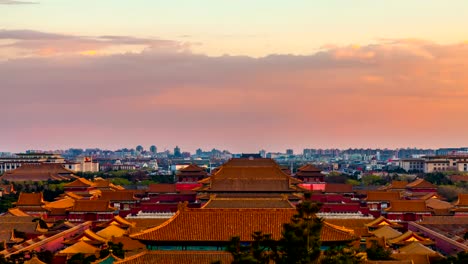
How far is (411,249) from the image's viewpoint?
Result: 4541 cm

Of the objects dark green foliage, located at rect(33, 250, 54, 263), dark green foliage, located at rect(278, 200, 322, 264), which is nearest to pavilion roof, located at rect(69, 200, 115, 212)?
dark green foliage, located at rect(33, 250, 54, 263)

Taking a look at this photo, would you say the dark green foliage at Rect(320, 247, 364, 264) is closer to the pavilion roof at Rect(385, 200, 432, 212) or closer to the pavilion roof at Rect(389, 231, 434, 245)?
the pavilion roof at Rect(389, 231, 434, 245)

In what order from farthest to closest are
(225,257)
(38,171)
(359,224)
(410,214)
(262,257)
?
(38,171) → (410,214) → (359,224) → (225,257) → (262,257)

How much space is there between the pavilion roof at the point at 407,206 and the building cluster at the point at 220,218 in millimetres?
75

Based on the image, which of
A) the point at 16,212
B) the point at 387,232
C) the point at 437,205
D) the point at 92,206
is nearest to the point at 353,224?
the point at 387,232

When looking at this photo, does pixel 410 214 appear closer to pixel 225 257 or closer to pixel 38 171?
pixel 225 257

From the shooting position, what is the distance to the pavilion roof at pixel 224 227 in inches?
1232

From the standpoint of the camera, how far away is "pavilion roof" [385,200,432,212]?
65938mm

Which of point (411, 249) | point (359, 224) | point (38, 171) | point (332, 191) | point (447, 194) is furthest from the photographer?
point (38, 171)

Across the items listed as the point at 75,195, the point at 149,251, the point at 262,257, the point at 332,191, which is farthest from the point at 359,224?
the point at 75,195

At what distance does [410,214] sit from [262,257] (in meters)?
42.4

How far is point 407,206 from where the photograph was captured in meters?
66.6

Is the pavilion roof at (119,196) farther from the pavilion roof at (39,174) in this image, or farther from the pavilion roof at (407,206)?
the pavilion roof at (39,174)

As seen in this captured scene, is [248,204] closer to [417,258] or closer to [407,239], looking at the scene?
[407,239]
